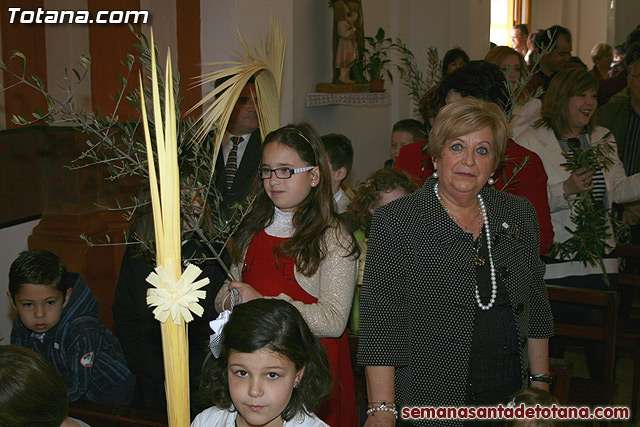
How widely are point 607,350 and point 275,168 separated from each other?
6.57ft

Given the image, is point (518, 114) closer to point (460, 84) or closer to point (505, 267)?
point (460, 84)

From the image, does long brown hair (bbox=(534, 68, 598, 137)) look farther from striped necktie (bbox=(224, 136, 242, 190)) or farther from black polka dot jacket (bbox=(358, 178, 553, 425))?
black polka dot jacket (bbox=(358, 178, 553, 425))

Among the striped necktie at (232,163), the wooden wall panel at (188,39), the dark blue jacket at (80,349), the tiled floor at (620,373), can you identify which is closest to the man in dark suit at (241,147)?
the striped necktie at (232,163)

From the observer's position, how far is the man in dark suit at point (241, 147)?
4211 millimetres

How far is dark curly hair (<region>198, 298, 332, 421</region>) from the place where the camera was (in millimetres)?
2006

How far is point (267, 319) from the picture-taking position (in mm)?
2039

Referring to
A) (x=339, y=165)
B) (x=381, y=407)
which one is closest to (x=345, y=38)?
(x=339, y=165)

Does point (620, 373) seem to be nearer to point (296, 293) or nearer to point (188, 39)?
point (296, 293)

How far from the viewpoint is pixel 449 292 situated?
216cm

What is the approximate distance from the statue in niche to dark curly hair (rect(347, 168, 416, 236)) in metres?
3.00

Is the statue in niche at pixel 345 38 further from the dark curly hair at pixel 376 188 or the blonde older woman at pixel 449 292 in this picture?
the blonde older woman at pixel 449 292

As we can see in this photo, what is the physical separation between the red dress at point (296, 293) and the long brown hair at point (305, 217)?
50 millimetres

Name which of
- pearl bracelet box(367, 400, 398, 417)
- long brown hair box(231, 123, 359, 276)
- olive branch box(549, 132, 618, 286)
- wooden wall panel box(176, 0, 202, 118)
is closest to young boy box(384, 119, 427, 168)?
olive branch box(549, 132, 618, 286)

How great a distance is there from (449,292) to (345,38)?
14.5ft
